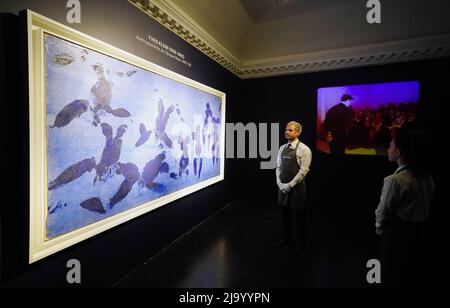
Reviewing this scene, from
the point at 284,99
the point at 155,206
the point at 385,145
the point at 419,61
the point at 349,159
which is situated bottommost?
the point at 155,206

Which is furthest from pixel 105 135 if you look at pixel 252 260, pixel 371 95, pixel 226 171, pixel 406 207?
pixel 371 95

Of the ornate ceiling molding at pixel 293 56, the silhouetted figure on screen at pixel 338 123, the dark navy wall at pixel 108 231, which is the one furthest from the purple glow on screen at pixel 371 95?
the dark navy wall at pixel 108 231

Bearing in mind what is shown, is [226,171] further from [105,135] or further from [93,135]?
[93,135]

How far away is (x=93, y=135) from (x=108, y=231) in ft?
3.47

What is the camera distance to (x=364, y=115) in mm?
→ 4863

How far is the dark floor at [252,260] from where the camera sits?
2520 millimetres

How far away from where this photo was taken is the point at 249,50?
215 inches

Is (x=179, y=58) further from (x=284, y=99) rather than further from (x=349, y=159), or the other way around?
(x=349, y=159)

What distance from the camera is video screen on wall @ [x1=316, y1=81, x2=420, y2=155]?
15.0 ft

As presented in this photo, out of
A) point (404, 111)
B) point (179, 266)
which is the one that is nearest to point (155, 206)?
point (179, 266)

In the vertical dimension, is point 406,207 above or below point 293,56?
below

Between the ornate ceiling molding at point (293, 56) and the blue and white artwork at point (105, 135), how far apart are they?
0.85 m
